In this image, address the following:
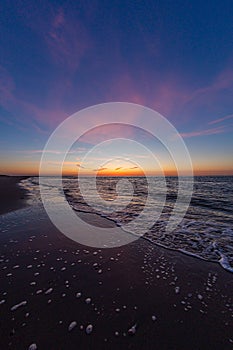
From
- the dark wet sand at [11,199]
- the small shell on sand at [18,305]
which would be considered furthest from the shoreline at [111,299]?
the dark wet sand at [11,199]

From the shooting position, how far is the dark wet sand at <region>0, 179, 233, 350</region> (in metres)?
2.48

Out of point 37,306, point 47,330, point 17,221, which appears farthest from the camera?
point 17,221

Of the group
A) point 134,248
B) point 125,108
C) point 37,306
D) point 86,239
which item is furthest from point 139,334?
point 125,108

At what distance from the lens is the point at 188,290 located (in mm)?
3668

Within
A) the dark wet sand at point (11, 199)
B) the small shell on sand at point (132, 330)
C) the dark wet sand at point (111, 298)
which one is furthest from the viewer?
the dark wet sand at point (11, 199)

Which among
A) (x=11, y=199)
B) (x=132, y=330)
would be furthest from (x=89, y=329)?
(x=11, y=199)

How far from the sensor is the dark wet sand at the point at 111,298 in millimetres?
2484

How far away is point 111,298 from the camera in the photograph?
3.32 m

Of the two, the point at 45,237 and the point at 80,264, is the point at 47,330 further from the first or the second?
the point at 45,237

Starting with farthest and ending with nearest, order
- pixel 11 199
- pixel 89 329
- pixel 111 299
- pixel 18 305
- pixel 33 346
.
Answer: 1. pixel 11 199
2. pixel 111 299
3. pixel 18 305
4. pixel 89 329
5. pixel 33 346

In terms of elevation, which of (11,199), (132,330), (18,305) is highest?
(11,199)

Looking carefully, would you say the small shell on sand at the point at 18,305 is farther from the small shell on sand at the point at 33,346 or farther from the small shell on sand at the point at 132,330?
the small shell on sand at the point at 132,330

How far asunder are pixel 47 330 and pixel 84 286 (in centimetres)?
118

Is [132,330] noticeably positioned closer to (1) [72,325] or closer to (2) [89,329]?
(2) [89,329]
